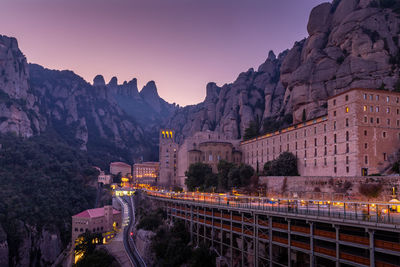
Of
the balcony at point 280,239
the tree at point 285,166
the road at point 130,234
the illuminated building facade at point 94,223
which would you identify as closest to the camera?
the balcony at point 280,239

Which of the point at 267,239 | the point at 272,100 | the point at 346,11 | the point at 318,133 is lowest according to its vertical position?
the point at 267,239

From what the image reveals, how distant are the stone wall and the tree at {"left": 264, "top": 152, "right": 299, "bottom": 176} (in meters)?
7.75

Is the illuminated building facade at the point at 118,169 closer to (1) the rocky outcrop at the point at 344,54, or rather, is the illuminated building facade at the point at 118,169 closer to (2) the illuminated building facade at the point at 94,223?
(2) the illuminated building facade at the point at 94,223

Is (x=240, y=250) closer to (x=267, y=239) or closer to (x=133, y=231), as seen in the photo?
(x=267, y=239)

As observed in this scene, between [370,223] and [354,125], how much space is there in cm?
3924

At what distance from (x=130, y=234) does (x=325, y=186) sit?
43912 millimetres

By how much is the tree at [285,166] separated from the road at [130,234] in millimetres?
37398

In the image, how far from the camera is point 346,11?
9456 centimetres

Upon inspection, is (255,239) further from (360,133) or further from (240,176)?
(240,176)

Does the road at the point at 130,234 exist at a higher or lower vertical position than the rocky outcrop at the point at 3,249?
higher

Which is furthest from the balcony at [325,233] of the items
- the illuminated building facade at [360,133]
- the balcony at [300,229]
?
the illuminated building facade at [360,133]

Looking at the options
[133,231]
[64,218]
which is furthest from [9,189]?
[133,231]

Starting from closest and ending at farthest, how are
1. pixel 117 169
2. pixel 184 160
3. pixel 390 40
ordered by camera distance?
pixel 390 40
pixel 184 160
pixel 117 169

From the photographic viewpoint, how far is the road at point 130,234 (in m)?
54.4
